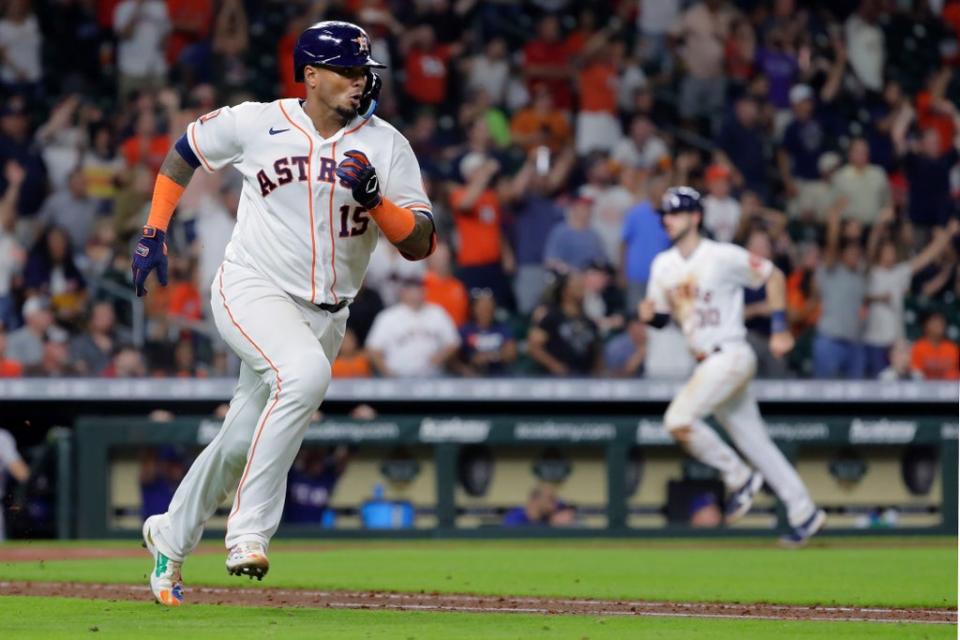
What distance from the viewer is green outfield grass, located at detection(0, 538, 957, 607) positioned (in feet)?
27.5

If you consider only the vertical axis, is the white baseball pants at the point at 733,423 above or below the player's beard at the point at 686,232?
below

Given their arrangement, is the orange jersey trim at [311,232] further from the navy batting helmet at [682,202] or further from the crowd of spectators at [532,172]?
the crowd of spectators at [532,172]

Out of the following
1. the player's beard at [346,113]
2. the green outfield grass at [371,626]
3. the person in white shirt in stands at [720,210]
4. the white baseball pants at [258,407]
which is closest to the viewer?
the green outfield grass at [371,626]

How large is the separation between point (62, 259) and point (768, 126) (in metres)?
7.04

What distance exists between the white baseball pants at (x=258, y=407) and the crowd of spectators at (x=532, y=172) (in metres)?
6.95

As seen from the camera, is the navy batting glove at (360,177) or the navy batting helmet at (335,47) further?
the navy batting helmet at (335,47)

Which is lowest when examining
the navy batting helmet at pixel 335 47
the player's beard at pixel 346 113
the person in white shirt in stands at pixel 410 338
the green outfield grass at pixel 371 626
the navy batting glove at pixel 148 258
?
the green outfield grass at pixel 371 626

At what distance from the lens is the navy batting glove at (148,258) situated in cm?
671

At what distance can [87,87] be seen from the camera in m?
16.4

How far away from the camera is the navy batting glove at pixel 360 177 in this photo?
20.8 feet

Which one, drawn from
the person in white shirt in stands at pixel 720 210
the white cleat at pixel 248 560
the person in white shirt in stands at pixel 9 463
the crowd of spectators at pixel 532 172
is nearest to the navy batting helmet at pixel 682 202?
the crowd of spectators at pixel 532 172

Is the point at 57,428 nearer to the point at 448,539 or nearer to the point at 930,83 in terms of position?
the point at 448,539

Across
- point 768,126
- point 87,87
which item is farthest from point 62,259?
point 768,126

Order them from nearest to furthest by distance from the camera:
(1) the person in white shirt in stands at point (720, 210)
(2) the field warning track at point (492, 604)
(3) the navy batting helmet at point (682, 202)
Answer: (2) the field warning track at point (492, 604)
(3) the navy batting helmet at point (682, 202)
(1) the person in white shirt in stands at point (720, 210)
